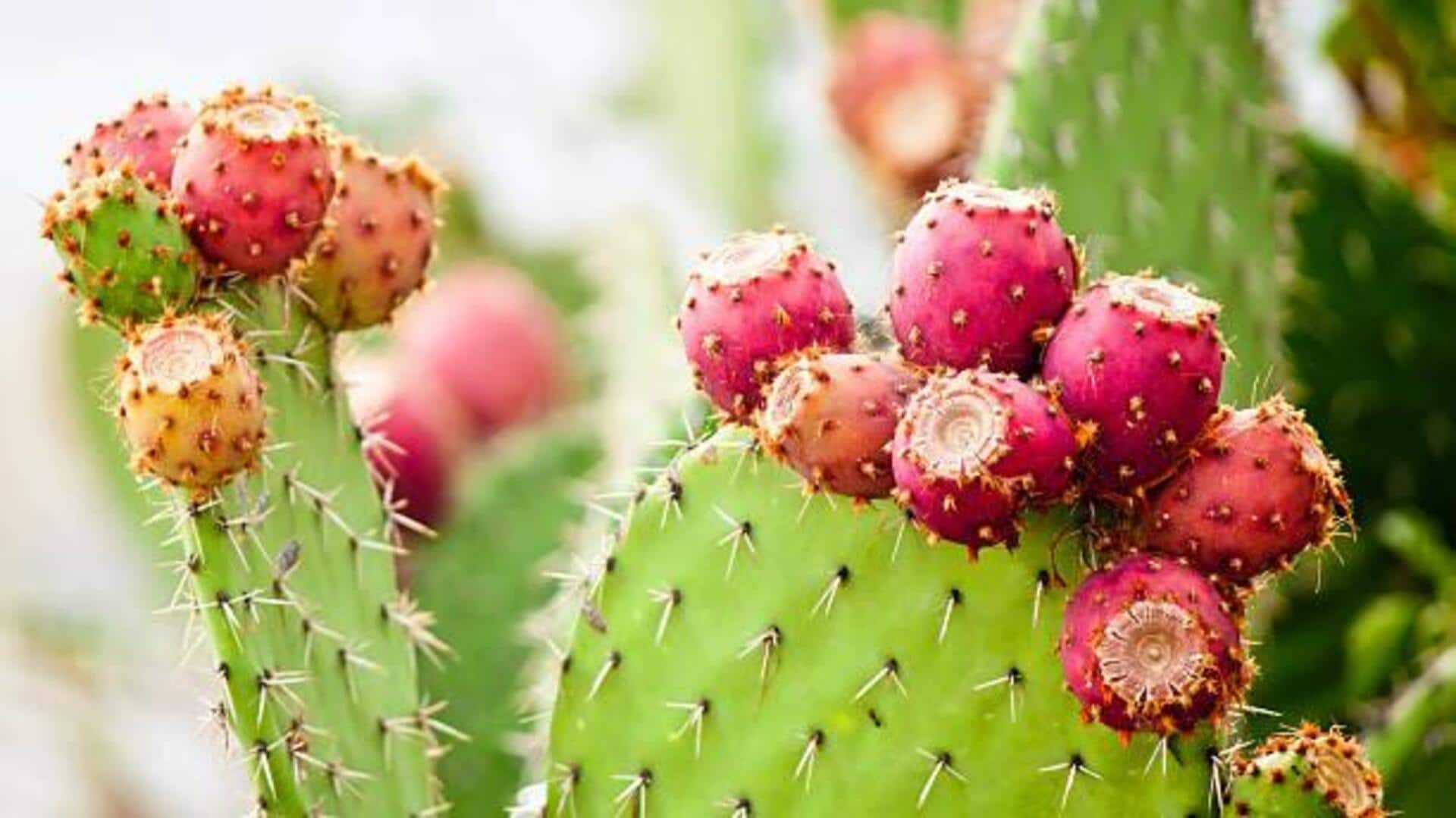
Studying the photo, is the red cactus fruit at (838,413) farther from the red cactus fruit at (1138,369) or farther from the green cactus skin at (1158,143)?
the green cactus skin at (1158,143)

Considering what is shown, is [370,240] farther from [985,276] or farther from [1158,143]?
[1158,143]

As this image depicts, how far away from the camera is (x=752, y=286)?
0.92 m

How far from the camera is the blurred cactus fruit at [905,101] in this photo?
2303 millimetres

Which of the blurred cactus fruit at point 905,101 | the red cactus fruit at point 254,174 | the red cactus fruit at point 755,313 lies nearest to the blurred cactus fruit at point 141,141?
the red cactus fruit at point 254,174

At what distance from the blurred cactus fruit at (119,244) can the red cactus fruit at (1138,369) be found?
351 millimetres

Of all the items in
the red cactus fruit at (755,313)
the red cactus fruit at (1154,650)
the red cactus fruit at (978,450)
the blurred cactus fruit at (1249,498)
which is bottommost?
the red cactus fruit at (1154,650)

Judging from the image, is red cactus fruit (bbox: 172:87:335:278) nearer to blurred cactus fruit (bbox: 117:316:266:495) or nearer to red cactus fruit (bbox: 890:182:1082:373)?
blurred cactus fruit (bbox: 117:316:266:495)

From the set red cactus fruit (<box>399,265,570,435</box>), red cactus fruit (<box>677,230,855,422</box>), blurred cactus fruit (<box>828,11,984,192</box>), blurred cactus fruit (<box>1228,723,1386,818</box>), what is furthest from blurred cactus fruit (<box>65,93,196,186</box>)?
red cactus fruit (<box>399,265,570,435</box>)

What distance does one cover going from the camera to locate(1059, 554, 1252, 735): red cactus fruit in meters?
0.84

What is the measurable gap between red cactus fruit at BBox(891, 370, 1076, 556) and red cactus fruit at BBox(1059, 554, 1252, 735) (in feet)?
0.15

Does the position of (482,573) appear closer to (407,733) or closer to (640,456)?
(640,456)

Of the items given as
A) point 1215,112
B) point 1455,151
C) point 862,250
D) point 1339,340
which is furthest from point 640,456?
point 862,250

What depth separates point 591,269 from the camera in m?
2.45

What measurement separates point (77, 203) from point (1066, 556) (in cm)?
41
